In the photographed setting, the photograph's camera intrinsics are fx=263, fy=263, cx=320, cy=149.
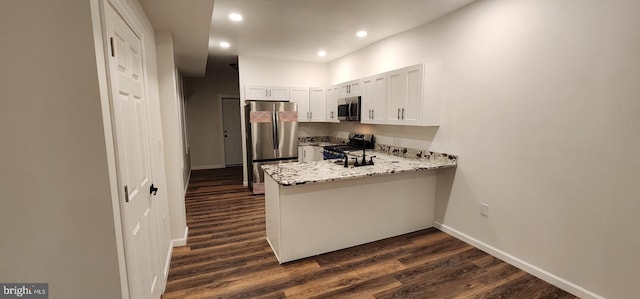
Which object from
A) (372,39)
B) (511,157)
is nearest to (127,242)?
(511,157)

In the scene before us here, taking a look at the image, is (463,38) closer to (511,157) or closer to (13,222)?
(511,157)

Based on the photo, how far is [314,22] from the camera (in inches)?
128

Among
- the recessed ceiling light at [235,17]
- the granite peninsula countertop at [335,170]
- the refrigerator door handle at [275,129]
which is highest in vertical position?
the recessed ceiling light at [235,17]

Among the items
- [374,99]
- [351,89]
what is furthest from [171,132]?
[351,89]

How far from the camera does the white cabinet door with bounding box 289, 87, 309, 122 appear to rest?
208 inches

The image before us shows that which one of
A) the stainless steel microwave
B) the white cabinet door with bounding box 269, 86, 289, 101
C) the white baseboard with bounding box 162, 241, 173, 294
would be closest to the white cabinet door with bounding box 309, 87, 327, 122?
the white cabinet door with bounding box 269, 86, 289, 101

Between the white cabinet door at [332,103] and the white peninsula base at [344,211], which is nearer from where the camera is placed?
the white peninsula base at [344,211]

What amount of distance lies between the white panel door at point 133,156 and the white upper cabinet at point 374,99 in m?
2.82

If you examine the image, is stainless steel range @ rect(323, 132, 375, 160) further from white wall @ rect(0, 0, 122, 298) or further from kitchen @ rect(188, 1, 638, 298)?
white wall @ rect(0, 0, 122, 298)

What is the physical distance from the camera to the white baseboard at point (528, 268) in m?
2.11

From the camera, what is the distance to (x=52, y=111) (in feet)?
3.25

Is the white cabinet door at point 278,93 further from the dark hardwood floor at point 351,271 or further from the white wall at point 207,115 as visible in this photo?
the dark hardwood floor at point 351,271

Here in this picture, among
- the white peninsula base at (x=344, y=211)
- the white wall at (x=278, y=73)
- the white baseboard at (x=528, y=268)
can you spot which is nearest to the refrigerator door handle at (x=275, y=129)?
the white wall at (x=278, y=73)

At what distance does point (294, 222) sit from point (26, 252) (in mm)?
1827
